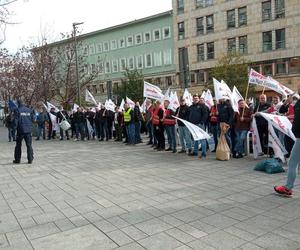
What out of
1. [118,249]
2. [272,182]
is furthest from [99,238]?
[272,182]

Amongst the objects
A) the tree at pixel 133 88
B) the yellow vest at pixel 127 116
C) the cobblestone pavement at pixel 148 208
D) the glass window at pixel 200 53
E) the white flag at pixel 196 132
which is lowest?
the cobblestone pavement at pixel 148 208

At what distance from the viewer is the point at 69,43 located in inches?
1248

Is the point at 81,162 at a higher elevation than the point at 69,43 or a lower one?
lower

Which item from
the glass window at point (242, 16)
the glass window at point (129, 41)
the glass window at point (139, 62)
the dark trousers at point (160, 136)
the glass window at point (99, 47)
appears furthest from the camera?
the glass window at point (99, 47)

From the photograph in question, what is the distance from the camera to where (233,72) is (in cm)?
3988

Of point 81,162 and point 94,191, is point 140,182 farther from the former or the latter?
point 81,162

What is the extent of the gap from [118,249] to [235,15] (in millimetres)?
47627

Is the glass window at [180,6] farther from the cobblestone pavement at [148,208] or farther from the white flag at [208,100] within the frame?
the cobblestone pavement at [148,208]

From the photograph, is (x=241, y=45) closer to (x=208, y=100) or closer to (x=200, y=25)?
(x=200, y=25)

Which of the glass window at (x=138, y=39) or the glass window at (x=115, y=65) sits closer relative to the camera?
the glass window at (x=138, y=39)

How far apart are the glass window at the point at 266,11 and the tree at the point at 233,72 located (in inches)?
309

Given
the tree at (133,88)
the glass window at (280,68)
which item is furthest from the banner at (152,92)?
the glass window at (280,68)

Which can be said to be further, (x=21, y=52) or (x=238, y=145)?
(x=21, y=52)

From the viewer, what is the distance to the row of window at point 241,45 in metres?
44.7
